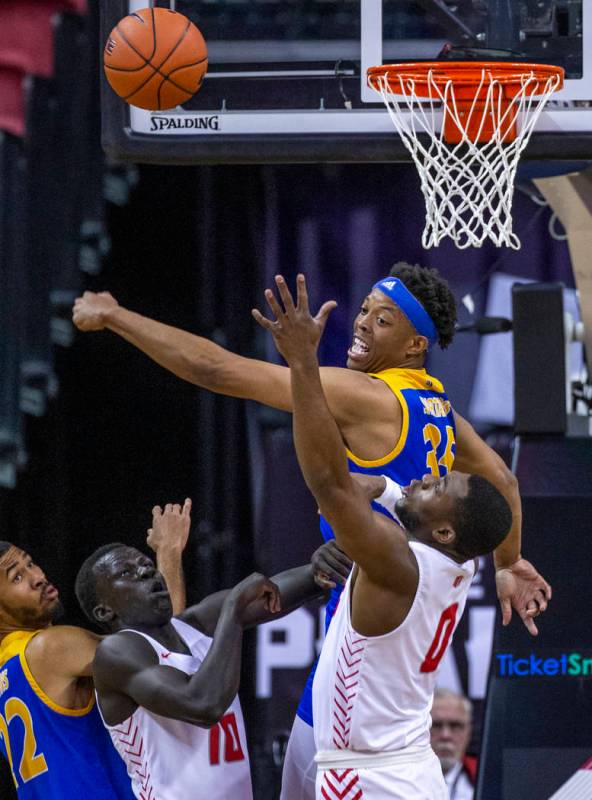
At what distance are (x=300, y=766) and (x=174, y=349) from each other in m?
1.17

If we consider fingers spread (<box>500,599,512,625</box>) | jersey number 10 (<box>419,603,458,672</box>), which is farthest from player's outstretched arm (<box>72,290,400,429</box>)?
fingers spread (<box>500,599,512,625</box>)

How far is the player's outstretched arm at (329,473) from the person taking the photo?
11.0ft

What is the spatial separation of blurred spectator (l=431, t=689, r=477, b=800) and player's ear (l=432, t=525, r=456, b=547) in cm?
316

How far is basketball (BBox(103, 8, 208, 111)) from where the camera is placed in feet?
15.0

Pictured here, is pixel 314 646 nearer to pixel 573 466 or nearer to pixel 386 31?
pixel 573 466

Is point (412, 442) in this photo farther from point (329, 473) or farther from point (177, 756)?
point (177, 756)

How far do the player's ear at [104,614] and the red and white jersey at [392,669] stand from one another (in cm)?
82

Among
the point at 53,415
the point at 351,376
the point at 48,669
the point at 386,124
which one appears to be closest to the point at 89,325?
the point at 351,376

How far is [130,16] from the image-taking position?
15.3 ft

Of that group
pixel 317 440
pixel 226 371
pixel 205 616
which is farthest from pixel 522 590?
pixel 317 440

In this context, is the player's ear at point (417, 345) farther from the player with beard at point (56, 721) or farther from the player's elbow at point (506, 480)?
the player with beard at point (56, 721)

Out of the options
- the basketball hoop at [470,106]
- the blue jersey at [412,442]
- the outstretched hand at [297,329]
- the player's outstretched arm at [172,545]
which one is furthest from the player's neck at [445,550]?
the basketball hoop at [470,106]

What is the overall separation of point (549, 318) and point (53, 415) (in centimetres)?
255

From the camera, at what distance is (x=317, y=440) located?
339 cm
